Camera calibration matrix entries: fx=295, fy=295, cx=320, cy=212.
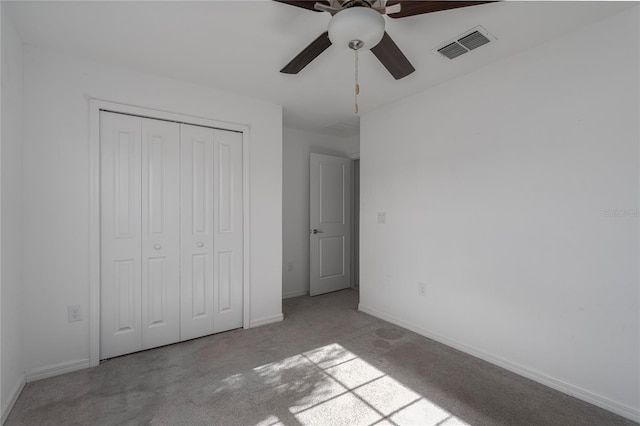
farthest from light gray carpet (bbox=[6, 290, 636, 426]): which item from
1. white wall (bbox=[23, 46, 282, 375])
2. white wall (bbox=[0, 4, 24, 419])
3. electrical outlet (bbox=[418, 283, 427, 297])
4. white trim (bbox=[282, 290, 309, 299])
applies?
white trim (bbox=[282, 290, 309, 299])

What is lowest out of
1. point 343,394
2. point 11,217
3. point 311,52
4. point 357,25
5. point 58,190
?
point 343,394

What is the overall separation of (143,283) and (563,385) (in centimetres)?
333

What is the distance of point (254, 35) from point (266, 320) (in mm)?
2707

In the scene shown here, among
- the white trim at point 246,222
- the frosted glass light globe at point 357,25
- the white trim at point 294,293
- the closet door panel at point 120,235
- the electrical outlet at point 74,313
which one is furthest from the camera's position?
the white trim at point 294,293

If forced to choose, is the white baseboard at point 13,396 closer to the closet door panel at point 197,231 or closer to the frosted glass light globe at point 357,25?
the closet door panel at point 197,231

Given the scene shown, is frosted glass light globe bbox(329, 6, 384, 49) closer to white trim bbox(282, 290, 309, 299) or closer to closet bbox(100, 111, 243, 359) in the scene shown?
closet bbox(100, 111, 243, 359)

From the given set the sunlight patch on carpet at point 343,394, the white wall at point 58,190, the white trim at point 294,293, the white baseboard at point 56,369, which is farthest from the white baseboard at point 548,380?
the white wall at point 58,190

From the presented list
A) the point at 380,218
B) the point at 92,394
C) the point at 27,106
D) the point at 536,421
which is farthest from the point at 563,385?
the point at 27,106

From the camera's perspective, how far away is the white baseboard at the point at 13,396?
1737 millimetres

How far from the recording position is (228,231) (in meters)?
3.06

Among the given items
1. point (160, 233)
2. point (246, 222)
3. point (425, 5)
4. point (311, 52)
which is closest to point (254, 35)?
point (311, 52)

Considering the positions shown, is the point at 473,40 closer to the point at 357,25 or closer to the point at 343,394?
the point at 357,25

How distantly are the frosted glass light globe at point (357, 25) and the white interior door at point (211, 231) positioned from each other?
1.88 metres

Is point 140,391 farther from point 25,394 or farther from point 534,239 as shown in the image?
point 534,239
